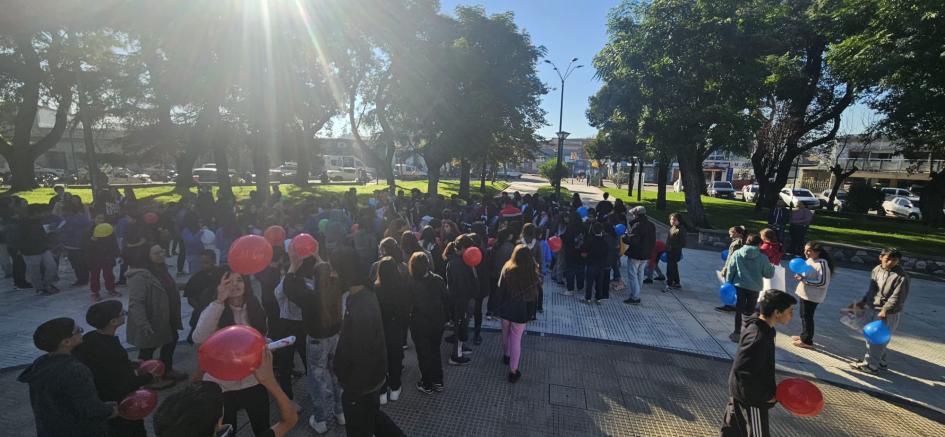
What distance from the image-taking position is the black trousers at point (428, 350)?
4.43 meters

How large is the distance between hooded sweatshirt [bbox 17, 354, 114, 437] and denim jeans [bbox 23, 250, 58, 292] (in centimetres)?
710

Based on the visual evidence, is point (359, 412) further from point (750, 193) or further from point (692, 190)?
point (750, 193)

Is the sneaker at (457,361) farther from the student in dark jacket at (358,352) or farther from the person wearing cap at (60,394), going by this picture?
the person wearing cap at (60,394)

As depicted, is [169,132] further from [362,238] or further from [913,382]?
[913,382]

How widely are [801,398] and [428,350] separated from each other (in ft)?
10.7

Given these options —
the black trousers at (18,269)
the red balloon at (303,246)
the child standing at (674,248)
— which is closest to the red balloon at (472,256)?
the red balloon at (303,246)

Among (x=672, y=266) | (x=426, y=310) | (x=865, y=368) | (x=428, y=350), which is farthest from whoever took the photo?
(x=672, y=266)

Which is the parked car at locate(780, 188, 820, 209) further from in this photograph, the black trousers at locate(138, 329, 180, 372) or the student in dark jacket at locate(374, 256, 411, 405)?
the black trousers at locate(138, 329, 180, 372)

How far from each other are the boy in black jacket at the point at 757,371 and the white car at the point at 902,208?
108 ft

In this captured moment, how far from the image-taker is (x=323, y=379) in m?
3.87

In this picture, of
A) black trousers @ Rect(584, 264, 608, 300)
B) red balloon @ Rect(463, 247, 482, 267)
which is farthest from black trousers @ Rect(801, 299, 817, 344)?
red balloon @ Rect(463, 247, 482, 267)

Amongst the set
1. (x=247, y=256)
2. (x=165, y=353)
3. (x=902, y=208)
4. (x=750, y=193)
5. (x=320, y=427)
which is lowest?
(x=320, y=427)

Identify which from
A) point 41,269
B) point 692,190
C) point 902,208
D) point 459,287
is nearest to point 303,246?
point 459,287

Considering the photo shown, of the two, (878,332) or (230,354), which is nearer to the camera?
(230,354)
